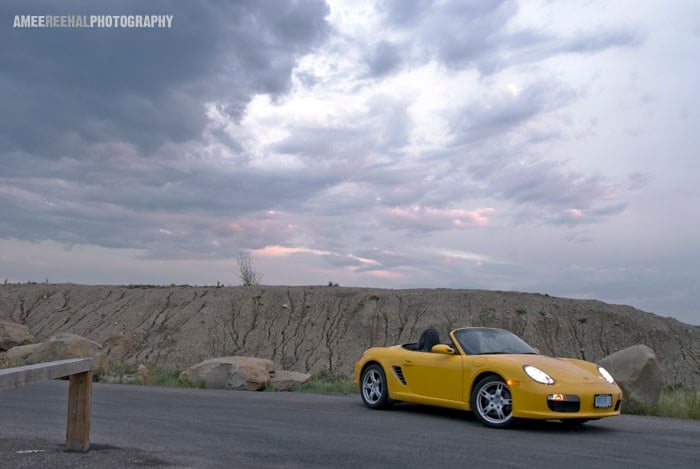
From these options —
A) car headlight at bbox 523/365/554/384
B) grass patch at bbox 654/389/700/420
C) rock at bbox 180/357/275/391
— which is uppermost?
car headlight at bbox 523/365/554/384

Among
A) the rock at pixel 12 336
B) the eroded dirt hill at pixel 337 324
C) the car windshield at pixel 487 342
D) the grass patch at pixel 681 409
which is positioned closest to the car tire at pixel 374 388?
the car windshield at pixel 487 342

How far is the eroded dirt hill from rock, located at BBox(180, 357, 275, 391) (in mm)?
9405

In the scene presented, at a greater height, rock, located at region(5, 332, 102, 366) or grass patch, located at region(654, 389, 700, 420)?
rock, located at region(5, 332, 102, 366)

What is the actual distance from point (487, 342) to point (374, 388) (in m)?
2.20

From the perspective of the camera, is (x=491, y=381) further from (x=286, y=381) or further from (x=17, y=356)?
(x=17, y=356)

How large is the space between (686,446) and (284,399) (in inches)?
301

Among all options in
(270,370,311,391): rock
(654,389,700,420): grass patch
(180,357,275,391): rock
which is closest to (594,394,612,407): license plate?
(654,389,700,420): grass patch

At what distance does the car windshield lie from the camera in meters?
11.6

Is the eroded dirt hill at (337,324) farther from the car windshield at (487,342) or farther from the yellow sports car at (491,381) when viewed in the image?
the car windshield at (487,342)

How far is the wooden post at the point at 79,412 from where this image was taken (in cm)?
770

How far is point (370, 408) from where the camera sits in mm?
12867

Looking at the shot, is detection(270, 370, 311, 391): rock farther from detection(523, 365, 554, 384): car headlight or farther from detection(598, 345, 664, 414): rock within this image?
detection(523, 365, 554, 384): car headlight

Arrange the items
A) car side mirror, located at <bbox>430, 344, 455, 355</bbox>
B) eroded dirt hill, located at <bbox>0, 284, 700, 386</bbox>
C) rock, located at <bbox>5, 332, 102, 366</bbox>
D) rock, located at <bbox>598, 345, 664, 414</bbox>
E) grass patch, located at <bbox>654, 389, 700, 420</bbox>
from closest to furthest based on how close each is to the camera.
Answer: car side mirror, located at <bbox>430, 344, 455, 355</bbox> < grass patch, located at <bbox>654, 389, 700, 420</bbox> < rock, located at <bbox>598, 345, 664, 414</bbox> < rock, located at <bbox>5, 332, 102, 366</bbox> < eroded dirt hill, located at <bbox>0, 284, 700, 386</bbox>

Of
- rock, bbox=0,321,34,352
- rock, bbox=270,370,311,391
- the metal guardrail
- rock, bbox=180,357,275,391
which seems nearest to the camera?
the metal guardrail
